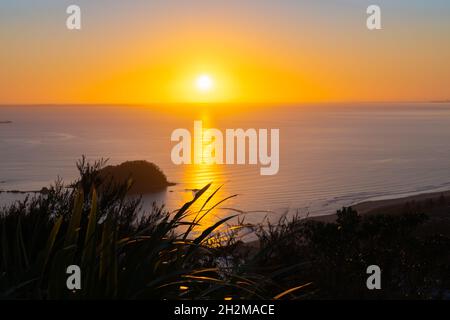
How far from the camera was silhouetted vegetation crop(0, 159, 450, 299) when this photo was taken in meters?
2.95

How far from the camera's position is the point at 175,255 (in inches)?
152

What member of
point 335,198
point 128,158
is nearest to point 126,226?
point 335,198

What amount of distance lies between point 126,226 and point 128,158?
75906mm

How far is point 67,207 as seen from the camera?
5.24 metres

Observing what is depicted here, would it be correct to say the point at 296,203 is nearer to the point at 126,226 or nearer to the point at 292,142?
the point at 126,226

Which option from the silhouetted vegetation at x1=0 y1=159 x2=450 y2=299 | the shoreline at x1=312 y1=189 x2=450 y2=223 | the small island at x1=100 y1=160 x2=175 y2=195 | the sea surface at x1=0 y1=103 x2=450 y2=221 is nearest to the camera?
the silhouetted vegetation at x1=0 y1=159 x2=450 y2=299

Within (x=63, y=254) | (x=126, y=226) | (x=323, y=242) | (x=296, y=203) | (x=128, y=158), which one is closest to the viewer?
(x=63, y=254)

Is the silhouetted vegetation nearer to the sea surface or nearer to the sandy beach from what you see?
the sandy beach

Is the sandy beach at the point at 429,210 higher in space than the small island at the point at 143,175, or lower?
lower

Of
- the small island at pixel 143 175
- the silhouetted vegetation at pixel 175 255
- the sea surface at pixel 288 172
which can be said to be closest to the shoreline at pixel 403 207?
the sea surface at pixel 288 172

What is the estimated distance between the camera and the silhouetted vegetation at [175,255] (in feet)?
9.69

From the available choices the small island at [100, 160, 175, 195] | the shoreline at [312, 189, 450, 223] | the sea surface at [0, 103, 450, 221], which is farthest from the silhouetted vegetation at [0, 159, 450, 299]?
the small island at [100, 160, 175, 195]

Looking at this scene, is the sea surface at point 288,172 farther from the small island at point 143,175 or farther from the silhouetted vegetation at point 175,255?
the silhouetted vegetation at point 175,255

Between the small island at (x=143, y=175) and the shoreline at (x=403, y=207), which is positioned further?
the small island at (x=143, y=175)
